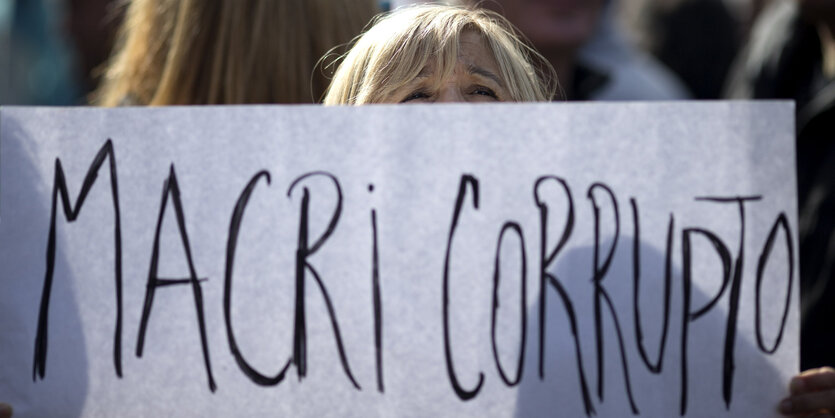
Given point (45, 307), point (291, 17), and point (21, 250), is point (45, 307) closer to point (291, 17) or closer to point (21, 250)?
point (21, 250)

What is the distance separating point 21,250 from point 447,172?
22.8 inches

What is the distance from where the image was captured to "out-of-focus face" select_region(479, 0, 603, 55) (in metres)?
2.54

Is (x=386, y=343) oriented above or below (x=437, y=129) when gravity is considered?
below

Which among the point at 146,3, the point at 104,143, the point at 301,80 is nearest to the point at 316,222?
the point at 104,143

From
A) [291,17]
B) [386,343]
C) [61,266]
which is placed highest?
[291,17]

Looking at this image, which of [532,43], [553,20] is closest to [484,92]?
→ [532,43]

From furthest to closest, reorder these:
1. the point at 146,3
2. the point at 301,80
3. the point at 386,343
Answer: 1. the point at 146,3
2. the point at 301,80
3. the point at 386,343

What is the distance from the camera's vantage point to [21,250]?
43.1 inches

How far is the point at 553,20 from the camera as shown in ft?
8.36

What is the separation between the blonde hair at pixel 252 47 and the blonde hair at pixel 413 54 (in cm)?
11

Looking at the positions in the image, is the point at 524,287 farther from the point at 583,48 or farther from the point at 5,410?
the point at 583,48

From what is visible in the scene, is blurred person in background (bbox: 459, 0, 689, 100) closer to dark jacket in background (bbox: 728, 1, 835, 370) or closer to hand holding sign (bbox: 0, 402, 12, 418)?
dark jacket in background (bbox: 728, 1, 835, 370)

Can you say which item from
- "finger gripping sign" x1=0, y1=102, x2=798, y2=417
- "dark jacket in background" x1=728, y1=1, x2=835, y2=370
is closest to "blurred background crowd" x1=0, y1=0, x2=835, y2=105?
"dark jacket in background" x1=728, y1=1, x2=835, y2=370

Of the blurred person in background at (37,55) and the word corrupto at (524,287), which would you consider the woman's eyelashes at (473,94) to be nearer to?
Result: the word corrupto at (524,287)
